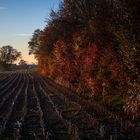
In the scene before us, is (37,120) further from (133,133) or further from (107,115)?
(133,133)

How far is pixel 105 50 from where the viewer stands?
93.6ft

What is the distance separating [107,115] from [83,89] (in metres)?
14.9

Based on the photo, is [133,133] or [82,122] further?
[82,122]

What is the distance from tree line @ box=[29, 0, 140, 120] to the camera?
21.3 m

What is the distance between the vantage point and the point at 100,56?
30391 millimetres

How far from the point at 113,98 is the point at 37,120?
26.8 ft

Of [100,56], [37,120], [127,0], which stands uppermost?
[127,0]

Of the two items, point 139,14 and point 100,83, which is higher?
point 139,14

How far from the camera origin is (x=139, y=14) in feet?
69.0

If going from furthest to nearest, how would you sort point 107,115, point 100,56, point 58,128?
point 100,56, point 107,115, point 58,128

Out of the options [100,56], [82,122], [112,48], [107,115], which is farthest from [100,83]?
[82,122]

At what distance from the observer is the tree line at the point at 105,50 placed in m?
21.3

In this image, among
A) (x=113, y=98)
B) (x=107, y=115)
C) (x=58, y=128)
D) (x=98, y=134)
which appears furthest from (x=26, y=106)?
(x=98, y=134)

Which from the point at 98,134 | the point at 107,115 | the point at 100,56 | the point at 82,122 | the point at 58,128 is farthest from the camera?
the point at 100,56
